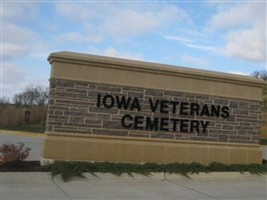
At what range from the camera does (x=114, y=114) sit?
12.3 metres

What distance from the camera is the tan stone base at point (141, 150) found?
11.7 m

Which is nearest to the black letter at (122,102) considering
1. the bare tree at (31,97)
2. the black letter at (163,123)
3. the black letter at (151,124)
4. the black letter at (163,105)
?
the black letter at (151,124)

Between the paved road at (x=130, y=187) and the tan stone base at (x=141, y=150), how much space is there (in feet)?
3.30

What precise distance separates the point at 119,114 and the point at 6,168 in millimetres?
3209

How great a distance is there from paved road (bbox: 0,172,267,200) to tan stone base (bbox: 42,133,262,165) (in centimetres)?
101

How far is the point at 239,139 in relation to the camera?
13742 mm

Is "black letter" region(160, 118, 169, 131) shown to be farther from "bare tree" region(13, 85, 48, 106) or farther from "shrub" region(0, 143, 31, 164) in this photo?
"bare tree" region(13, 85, 48, 106)

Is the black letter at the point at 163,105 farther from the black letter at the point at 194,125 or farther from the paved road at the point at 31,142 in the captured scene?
the paved road at the point at 31,142

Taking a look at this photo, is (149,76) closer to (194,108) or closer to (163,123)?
(163,123)

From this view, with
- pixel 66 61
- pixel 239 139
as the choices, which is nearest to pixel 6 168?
pixel 66 61

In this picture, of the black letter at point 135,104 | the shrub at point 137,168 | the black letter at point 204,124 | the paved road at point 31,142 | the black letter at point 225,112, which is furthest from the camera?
the paved road at point 31,142

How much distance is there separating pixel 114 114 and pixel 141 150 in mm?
1205

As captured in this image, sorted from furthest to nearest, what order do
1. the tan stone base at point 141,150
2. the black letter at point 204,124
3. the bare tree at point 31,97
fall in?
1. the bare tree at point 31,97
2. the black letter at point 204,124
3. the tan stone base at point 141,150

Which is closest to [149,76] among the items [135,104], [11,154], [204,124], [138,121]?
[135,104]
